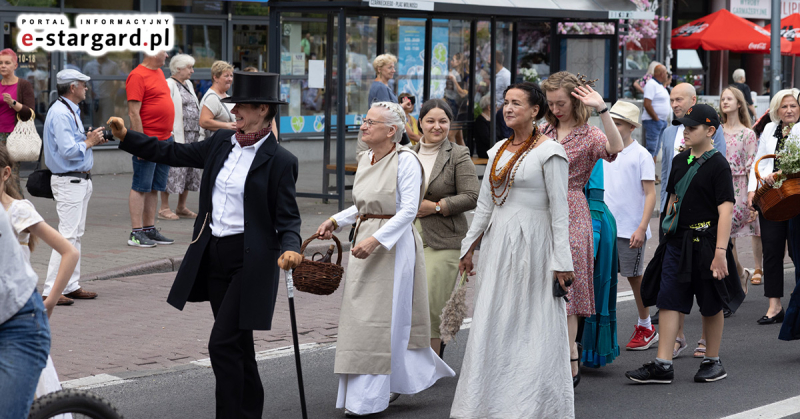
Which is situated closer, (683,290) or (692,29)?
(683,290)

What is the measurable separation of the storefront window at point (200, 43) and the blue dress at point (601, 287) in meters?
12.5

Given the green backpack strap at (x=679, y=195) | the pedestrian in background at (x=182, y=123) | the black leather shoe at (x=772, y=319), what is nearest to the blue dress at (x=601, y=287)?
the green backpack strap at (x=679, y=195)

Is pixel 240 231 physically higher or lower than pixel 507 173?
lower

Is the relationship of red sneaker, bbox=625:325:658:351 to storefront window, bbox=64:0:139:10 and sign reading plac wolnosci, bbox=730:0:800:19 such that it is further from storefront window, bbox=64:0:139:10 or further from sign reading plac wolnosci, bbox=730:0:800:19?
sign reading plac wolnosci, bbox=730:0:800:19

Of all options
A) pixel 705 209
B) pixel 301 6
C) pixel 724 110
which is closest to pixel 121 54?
pixel 301 6

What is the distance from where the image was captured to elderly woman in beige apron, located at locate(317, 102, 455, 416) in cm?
A: 534

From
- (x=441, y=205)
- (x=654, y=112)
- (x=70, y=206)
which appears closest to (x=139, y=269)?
(x=70, y=206)

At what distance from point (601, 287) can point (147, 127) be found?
20.3 ft

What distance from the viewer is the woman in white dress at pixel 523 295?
5051 millimetres

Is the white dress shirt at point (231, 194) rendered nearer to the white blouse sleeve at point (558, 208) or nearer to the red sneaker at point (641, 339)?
the white blouse sleeve at point (558, 208)

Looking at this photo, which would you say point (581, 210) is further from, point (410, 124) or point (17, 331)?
point (410, 124)

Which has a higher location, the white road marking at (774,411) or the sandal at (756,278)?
the sandal at (756,278)

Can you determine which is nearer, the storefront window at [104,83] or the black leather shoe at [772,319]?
the black leather shoe at [772,319]

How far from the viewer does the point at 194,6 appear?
17.7 metres
